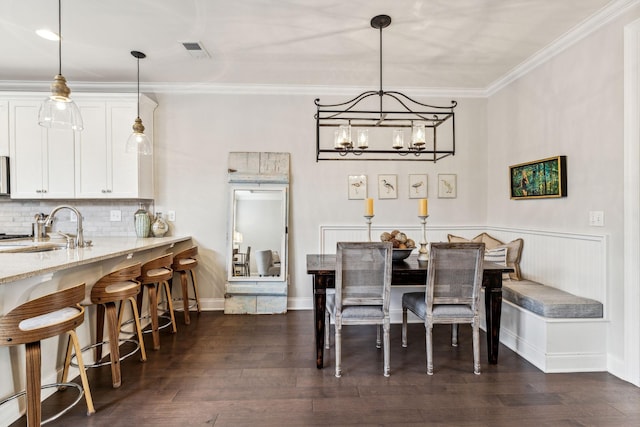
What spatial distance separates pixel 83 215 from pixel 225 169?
1739 millimetres

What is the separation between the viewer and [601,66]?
8.38ft

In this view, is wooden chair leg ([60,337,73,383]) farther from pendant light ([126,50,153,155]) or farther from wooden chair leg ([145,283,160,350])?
pendant light ([126,50,153,155])

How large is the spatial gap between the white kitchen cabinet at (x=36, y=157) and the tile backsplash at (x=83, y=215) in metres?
0.29

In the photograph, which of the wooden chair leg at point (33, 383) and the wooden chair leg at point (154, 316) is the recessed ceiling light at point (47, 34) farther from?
the wooden chair leg at point (33, 383)

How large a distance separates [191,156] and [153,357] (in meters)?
2.32

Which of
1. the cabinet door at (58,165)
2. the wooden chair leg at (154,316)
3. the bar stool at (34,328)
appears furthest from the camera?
the cabinet door at (58,165)

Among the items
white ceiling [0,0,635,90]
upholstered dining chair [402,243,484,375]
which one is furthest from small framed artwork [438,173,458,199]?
upholstered dining chair [402,243,484,375]

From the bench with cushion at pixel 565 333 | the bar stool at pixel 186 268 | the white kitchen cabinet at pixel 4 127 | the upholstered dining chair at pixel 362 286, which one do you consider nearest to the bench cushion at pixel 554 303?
the bench with cushion at pixel 565 333

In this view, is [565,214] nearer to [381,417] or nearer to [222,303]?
[381,417]

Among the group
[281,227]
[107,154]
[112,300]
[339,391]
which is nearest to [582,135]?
[339,391]

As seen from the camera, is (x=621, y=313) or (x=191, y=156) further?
(x=191, y=156)

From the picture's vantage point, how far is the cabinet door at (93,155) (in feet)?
11.8

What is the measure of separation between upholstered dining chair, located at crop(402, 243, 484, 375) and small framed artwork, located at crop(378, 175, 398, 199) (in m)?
1.77

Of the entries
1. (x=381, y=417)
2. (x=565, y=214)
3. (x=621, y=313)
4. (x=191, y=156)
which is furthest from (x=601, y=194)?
(x=191, y=156)
